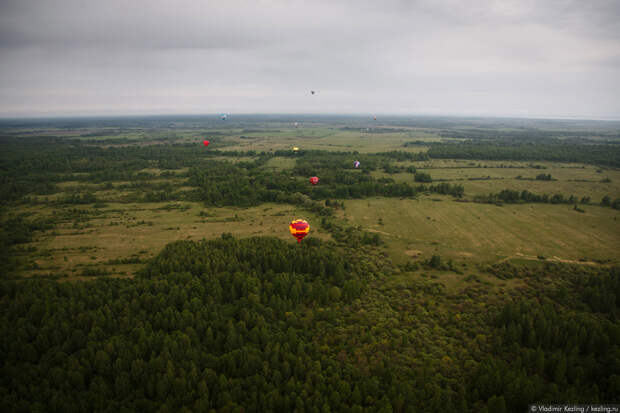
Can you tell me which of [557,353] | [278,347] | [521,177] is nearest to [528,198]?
[521,177]

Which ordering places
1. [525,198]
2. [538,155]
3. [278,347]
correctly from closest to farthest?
[278,347] < [525,198] < [538,155]

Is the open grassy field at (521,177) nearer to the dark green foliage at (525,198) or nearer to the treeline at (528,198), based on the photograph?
the treeline at (528,198)

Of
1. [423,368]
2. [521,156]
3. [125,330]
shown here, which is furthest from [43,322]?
[521,156]

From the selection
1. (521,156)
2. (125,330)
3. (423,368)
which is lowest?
(423,368)

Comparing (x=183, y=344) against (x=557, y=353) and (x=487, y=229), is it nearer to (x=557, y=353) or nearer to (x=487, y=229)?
(x=557, y=353)

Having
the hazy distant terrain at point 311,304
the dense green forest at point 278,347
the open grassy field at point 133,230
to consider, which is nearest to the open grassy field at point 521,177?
the hazy distant terrain at point 311,304

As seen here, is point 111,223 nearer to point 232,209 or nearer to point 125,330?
point 232,209

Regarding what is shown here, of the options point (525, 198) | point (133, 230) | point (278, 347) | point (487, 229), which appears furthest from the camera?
point (525, 198)
